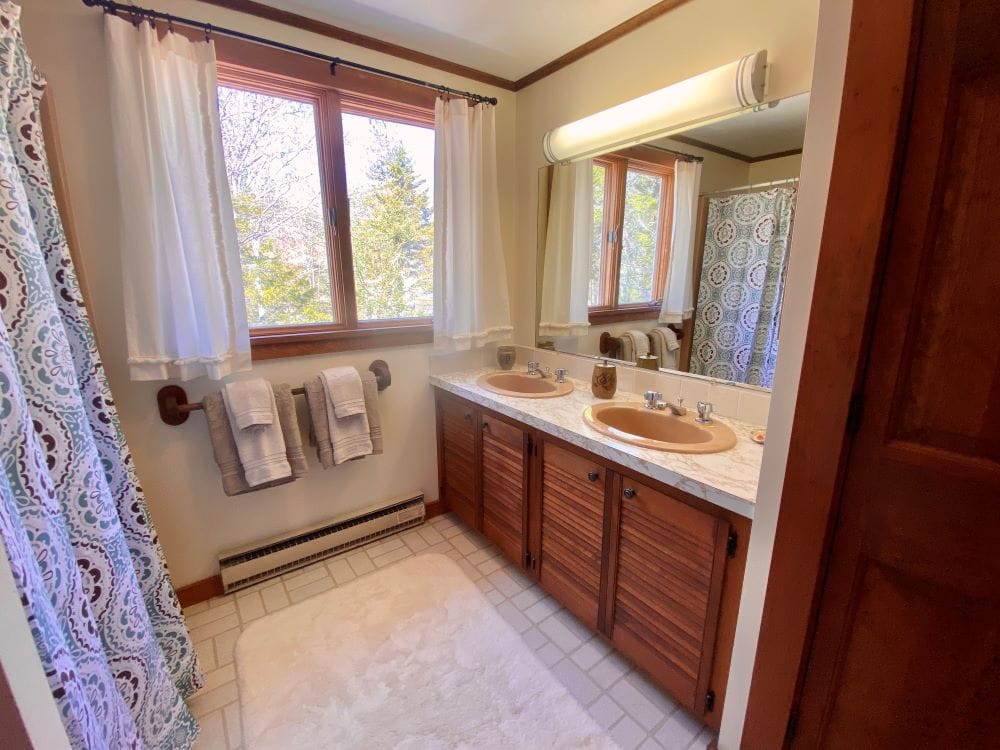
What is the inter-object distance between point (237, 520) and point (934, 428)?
7.38 ft

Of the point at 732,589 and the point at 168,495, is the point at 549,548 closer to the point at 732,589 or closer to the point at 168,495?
the point at 732,589

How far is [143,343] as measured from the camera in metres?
1.46

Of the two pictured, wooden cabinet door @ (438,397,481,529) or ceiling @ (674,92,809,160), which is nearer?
ceiling @ (674,92,809,160)

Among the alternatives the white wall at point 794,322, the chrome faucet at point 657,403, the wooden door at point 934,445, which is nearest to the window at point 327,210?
the chrome faucet at point 657,403

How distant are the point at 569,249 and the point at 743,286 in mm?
800

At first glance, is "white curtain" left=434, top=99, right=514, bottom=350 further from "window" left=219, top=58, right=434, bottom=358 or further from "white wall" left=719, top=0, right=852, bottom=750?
"white wall" left=719, top=0, right=852, bottom=750

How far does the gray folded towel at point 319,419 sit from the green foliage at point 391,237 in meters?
0.40

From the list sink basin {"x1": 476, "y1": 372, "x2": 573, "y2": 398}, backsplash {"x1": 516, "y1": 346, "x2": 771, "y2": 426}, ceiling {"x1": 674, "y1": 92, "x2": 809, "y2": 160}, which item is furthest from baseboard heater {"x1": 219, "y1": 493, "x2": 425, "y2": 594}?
ceiling {"x1": 674, "y1": 92, "x2": 809, "y2": 160}

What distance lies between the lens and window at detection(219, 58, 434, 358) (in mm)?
1688

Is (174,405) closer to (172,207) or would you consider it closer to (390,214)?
(172,207)

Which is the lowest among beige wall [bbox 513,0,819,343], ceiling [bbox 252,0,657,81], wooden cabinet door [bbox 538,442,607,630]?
wooden cabinet door [bbox 538,442,607,630]

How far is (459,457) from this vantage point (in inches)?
85.9

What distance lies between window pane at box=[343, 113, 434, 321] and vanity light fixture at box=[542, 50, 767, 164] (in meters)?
0.63

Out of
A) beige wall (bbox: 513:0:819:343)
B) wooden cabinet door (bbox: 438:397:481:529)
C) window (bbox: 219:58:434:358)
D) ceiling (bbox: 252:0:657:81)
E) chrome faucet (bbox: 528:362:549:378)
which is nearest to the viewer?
beige wall (bbox: 513:0:819:343)
